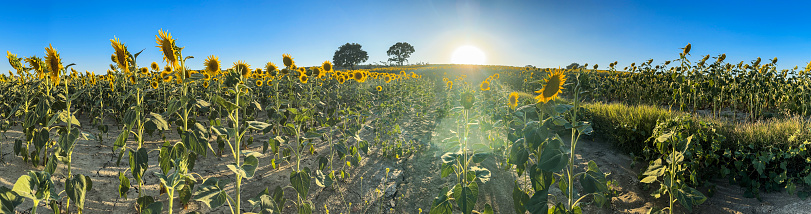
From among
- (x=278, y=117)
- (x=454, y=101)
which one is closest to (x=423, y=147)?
(x=278, y=117)

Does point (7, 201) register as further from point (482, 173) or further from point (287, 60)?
point (287, 60)

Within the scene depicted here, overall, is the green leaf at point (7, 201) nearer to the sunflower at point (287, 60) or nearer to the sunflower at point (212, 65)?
the sunflower at point (212, 65)

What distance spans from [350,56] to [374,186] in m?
55.7

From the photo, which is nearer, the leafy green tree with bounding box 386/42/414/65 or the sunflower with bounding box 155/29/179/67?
the sunflower with bounding box 155/29/179/67

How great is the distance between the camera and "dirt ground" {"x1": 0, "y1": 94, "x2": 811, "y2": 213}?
3016 millimetres

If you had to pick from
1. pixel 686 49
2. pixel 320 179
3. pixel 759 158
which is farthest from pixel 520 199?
pixel 686 49

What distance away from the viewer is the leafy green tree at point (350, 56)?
57594mm

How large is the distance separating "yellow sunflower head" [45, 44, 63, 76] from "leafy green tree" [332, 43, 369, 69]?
180 feet

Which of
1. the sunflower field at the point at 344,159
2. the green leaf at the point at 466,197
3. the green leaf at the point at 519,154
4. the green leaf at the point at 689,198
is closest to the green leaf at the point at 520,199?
the sunflower field at the point at 344,159

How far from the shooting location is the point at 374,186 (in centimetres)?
363

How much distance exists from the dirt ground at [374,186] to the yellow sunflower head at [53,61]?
1.10 m

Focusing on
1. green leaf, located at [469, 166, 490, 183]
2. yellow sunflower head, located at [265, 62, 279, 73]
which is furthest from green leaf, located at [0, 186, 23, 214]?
yellow sunflower head, located at [265, 62, 279, 73]

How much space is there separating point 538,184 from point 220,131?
6.20ft

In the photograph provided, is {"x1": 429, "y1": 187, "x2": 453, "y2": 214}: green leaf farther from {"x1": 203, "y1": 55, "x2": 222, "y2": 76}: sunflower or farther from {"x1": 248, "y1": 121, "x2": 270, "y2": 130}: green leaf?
{"x1": 203, "y1": 55, "x2": 222, "y2": 76}: sunflower
